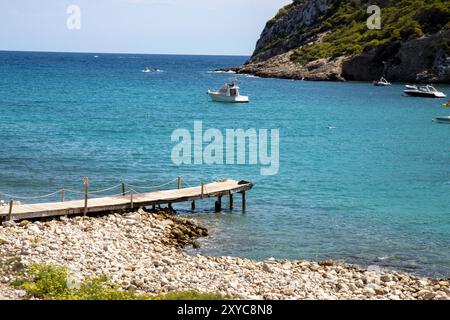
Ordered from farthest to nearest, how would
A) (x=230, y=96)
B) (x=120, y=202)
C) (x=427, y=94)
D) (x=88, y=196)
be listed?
(x=427, y=94) < (x=230, y=96) < (x=88, y=196) < (x=120, y=202)

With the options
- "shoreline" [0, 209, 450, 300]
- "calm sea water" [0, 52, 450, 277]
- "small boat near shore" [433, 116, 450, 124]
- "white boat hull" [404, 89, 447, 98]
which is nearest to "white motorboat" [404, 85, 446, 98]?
"white boat hull" [404, 89, 447, 98]

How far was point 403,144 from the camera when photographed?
6262cm

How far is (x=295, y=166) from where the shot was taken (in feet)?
166

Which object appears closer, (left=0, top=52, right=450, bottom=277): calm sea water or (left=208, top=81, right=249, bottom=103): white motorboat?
(left=0, top=52, right=450, bottom=277): calm sea water

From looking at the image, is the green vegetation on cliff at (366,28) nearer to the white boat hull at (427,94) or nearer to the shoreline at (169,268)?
the white boat hull at (427,94)

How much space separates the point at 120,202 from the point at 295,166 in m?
20.9

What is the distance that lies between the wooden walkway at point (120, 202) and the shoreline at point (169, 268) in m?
0.63

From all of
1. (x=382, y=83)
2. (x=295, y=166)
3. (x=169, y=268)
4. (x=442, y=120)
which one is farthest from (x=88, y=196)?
(x=382, y=83)

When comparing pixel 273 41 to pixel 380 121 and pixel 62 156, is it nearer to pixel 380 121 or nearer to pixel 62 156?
pixel 380 121

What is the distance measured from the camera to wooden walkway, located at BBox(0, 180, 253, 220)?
2915 cm

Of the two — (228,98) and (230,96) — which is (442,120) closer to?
(230,96)

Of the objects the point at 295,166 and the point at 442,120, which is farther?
the point at 442,120

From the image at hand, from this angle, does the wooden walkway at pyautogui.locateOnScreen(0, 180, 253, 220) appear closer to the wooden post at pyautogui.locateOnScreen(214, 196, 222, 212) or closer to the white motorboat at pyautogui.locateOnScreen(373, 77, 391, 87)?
the wooden post at pyautogui.locateOnScreen(214, 196, 222, 212)

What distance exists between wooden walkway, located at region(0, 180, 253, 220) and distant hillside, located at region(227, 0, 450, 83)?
100552mm
